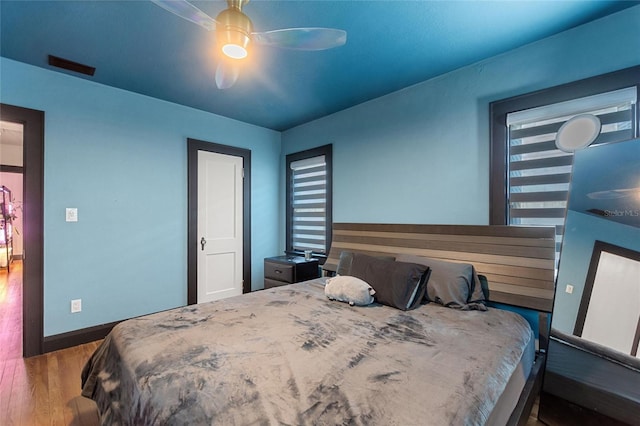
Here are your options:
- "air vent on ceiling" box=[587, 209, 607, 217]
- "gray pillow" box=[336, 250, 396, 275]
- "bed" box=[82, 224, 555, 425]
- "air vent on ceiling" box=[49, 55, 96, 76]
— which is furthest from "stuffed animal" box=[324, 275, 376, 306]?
"air vent on ceiling" box=[49, 55, 96, 76]

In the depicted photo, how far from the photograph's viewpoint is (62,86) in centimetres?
268

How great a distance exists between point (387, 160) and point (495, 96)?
1.11 metres

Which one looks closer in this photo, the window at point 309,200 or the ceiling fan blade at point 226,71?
the ceiling fan blade at point 226,71

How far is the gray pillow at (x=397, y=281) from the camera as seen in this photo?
2.03 metres

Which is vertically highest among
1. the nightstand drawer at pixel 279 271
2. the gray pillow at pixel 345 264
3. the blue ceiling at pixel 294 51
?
the blue ceiling at pixel 294 51

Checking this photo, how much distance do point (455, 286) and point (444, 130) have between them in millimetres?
1470

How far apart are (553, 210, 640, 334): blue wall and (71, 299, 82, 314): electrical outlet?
4.02 m

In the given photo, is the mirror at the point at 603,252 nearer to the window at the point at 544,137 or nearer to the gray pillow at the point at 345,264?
the window at the point at 544,137

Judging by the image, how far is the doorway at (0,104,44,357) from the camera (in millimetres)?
2527

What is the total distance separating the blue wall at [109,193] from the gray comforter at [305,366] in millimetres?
Answer: 1496

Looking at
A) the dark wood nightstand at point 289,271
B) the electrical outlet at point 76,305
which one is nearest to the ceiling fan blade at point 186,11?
the dark wood nightstand at point 289,271

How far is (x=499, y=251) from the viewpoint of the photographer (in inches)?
86.6

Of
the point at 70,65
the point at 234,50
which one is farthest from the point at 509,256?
the point at 70,65

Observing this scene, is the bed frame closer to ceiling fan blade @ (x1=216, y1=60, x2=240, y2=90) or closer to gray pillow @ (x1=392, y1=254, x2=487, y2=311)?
gray pillow @ (x1=392, y1=254, x2=487, y2=311)
